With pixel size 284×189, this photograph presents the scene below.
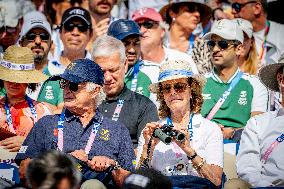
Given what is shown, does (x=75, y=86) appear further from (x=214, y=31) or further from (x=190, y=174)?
(x=214, y=31)

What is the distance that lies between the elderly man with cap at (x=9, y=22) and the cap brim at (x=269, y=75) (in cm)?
409

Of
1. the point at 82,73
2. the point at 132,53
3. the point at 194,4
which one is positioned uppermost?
the point at 194,4

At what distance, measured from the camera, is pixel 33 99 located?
27.7 feet

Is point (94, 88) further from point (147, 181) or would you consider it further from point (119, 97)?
point (147, 181)

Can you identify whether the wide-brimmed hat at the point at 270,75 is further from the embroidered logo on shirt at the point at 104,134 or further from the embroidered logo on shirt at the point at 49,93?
the embroidered logo on shirt at the point at 49,93

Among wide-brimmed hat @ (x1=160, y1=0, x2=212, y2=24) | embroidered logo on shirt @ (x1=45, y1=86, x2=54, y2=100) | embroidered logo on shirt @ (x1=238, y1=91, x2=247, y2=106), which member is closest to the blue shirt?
embroidered logo on shirt @ (x1=45, y1=86, x2=54, y2=100)

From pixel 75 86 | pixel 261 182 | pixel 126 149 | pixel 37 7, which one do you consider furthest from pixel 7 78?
pixel 37 7

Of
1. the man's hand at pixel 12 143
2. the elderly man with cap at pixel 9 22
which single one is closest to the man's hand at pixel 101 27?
the elderly man with cap at pixel 9 22

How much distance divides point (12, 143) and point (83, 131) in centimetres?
92

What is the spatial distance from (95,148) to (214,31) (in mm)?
2807

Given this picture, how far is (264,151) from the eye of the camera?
23.3 ft

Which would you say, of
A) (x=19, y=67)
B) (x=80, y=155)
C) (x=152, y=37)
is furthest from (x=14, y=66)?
(x=152, y=37)

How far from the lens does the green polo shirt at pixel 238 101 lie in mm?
8750

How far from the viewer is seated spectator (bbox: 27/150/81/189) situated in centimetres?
515
